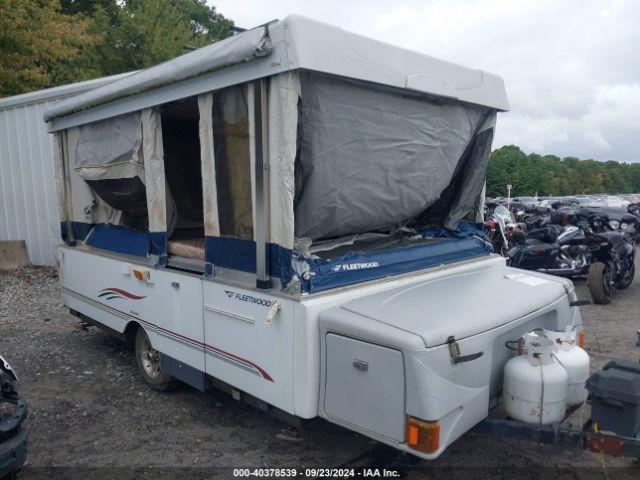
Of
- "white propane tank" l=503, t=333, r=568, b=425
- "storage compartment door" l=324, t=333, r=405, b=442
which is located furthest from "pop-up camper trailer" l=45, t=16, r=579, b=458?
"white propane tank" l=503, t=333, r=568, b=425

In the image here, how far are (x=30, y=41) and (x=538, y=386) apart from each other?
1308cm

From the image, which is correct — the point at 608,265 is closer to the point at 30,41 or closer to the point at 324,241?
the point at 324,241

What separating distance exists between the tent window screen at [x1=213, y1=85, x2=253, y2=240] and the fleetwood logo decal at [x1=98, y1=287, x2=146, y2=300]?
1.46 metres

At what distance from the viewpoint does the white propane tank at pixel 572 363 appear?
294cm

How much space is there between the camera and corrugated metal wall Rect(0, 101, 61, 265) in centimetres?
987

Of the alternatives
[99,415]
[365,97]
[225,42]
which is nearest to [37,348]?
[99,415]

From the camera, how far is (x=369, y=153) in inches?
138

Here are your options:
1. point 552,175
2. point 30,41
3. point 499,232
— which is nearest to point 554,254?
point 499,232

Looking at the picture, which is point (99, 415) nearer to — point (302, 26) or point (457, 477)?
point (457, 477)

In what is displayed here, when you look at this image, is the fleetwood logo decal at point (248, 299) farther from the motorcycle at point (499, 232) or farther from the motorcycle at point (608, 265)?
the motorcycle at point (499, 232)

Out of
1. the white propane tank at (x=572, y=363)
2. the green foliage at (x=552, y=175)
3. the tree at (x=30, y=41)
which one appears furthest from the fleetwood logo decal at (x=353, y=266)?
the green foliage at (x=552, y=175)

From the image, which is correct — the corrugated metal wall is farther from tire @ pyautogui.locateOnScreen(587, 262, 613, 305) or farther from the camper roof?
tire @ pyautogui.locateOnScreen(587, 262, 613, 305)

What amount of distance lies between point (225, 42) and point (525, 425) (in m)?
2.84

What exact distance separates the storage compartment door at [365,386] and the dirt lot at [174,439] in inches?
28.6
